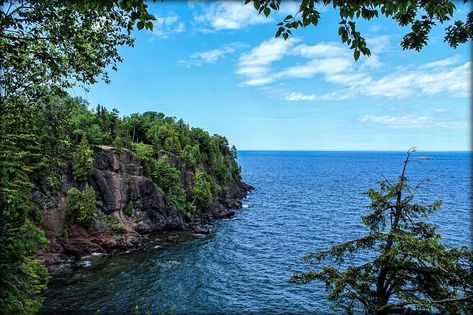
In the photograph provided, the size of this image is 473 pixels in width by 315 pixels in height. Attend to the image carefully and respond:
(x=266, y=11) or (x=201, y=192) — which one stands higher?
(x=266, y=11)

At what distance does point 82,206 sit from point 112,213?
6946 mm

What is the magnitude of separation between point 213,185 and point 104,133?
32.2 meters

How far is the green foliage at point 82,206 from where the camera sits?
1834 inches

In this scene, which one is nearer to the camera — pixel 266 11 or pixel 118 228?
pixel 266 11

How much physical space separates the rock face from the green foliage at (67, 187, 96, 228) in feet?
2.94

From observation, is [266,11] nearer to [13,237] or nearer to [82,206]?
[13,237]

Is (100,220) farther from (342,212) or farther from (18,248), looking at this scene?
(342,212)

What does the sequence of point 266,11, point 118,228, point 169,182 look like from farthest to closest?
point 169,182, point 118,228, point 266,11

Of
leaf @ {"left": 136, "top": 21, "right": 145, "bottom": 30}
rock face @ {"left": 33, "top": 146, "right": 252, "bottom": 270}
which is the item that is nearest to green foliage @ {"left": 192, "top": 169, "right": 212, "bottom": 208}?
rock face @ {"left": 33, "top": 146, "right": 252, "bottom": 270}

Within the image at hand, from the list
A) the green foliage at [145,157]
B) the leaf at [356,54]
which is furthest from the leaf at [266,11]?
the green foliage at [145,157]

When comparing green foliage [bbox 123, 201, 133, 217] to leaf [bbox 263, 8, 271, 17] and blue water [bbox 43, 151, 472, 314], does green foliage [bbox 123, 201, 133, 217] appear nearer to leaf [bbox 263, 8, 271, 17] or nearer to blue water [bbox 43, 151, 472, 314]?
blue water [bbox 43, 151, 472, 314]

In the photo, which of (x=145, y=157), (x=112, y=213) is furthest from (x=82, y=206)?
(x=145, y=157)

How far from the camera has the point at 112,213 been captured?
53.1 meters

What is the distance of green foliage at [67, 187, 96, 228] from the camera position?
4659 centimetres
